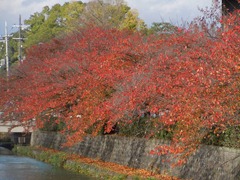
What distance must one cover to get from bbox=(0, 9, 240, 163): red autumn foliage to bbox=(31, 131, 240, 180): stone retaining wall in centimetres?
123

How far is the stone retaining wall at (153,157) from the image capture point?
16.1 meters

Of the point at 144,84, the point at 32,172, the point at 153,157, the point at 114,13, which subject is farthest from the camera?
the point at 114,13

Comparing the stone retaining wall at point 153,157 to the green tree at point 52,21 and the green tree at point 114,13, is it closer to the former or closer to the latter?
the green tree at point 114,13

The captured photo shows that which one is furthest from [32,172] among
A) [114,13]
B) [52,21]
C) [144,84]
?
[52,21]

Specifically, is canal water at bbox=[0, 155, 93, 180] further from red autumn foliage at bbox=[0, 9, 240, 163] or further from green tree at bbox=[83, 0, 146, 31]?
green tree at bbox=[83, 0, 146, 31]

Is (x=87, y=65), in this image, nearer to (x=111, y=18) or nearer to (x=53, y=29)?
(x=111, y=18)

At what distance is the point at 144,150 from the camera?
71.4 ft

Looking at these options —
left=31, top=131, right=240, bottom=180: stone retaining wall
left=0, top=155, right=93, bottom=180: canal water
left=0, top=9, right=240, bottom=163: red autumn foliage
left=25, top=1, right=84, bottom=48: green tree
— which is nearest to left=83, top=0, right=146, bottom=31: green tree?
left=25, top=1, right=84, bottom=48: green tree

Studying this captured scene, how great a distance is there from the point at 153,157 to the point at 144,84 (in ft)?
17.2

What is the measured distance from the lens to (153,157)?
68.8ft

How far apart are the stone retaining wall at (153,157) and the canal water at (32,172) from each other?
1962 millimetres

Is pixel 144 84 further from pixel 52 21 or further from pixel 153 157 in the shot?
pixel 52 21

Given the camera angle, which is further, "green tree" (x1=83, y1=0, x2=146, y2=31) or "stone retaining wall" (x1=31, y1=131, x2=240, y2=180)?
"green tree" (x1=83, y1=0, x2=146, y2=31)

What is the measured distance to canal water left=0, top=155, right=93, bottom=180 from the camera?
2269cm
